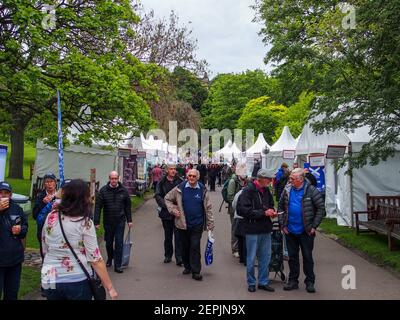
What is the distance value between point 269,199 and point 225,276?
1.78 meters

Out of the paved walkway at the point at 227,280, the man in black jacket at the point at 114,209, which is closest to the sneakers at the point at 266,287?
the paved walkway at the point at 227,280

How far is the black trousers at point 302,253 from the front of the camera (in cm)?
757

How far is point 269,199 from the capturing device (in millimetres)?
7762

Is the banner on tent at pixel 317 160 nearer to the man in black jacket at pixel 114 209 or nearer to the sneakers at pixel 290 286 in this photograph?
the man in black jacket at pixel 114 209

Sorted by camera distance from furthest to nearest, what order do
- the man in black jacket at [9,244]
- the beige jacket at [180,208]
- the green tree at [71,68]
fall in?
the green tree at [71,68]
the beige jacket at [180,208]
the man in black jacket at [9,244]

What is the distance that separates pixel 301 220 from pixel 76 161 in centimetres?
1605

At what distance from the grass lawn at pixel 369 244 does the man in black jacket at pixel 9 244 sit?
676 cm

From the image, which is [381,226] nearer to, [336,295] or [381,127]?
[381,127]

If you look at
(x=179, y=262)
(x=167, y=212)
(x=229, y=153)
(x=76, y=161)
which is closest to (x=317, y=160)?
(x=167, y=212)

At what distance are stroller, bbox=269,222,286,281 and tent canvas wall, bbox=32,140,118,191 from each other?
46.4ft

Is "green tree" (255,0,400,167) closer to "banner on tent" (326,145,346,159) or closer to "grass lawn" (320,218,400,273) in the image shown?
"grass lawn" (320,218,400,273)

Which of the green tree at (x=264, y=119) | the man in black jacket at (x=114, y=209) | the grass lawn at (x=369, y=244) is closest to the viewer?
the man in black jacket at (x=114, y=209)

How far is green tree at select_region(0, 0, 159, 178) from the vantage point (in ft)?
40.7
